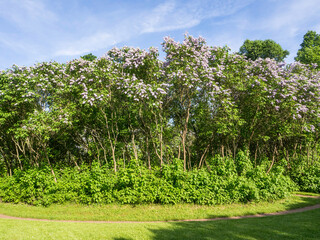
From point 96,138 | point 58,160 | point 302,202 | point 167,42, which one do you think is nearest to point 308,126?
point 302,202

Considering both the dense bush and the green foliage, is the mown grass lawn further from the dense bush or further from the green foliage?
the green foliage

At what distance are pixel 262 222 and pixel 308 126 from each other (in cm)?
841

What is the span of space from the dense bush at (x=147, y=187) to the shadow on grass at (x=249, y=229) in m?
2.20

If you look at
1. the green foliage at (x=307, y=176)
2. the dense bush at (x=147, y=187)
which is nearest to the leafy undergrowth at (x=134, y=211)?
the dense bush at (x=147, y=187)

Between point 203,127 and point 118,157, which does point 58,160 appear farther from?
point 203,127

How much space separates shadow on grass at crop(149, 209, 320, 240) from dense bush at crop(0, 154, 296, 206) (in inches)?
86.8

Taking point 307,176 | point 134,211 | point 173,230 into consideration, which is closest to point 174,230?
point 173,230

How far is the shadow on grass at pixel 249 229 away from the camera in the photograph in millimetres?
7383

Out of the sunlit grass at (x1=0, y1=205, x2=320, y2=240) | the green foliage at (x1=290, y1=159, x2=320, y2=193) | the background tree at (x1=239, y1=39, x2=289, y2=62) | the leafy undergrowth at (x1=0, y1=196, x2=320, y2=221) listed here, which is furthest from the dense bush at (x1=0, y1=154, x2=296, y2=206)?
the background tree at (x1=239, y1=39, x2=289, y2=62)

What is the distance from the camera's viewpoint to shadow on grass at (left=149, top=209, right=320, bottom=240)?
738cm

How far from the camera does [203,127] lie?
14.8 metres

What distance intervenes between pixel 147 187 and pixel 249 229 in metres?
4.81

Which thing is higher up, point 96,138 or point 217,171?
point 96,138

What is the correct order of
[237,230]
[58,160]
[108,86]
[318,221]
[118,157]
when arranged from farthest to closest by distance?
[58,160]
[118,157]
[108,86]
[318,221]
[237,230]
